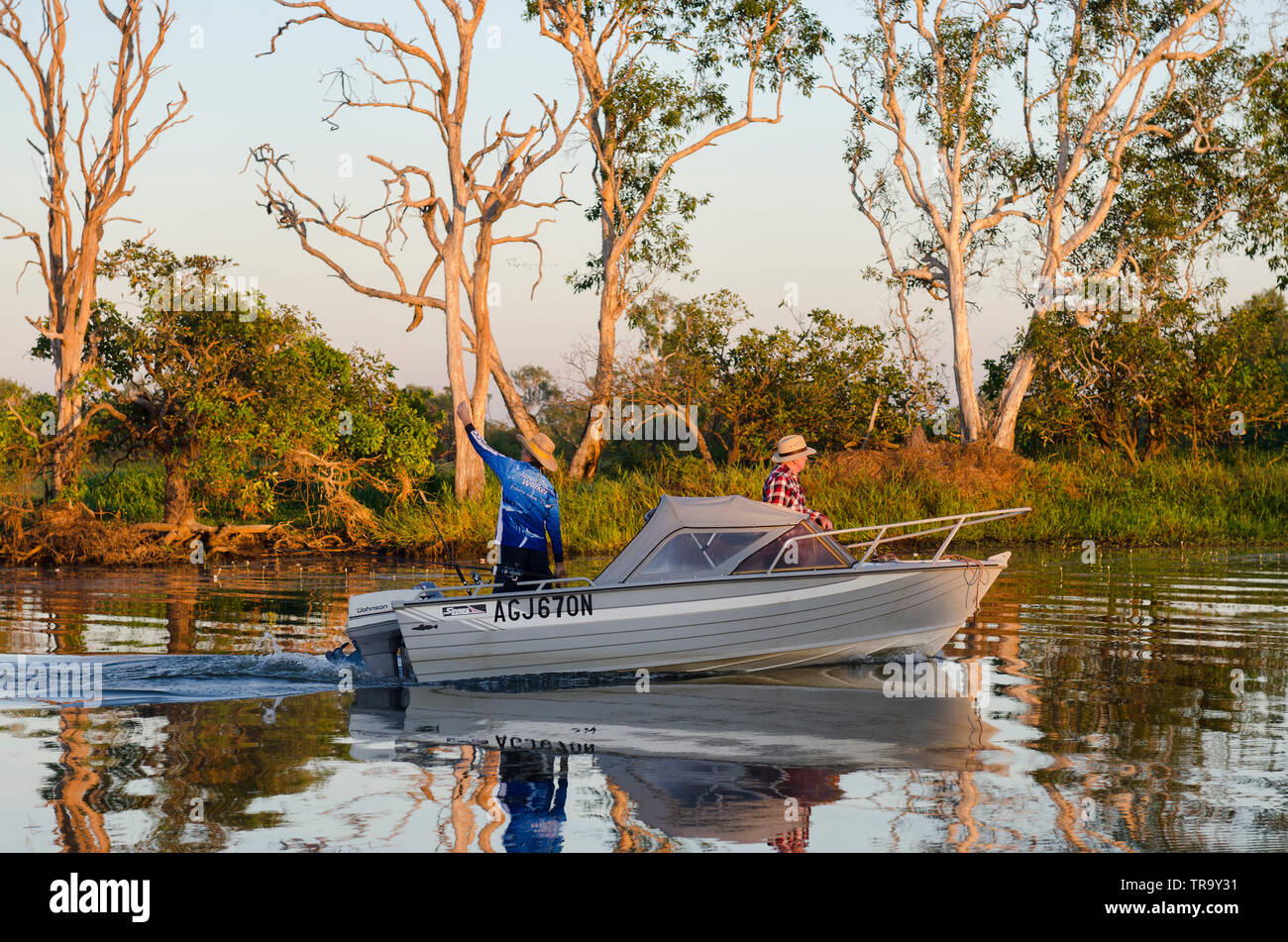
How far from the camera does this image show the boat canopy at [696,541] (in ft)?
36.6

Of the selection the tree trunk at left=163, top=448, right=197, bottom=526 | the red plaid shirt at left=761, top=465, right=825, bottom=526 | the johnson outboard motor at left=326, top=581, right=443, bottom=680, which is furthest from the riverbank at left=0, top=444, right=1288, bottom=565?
the johnson outboard motor at left=326, top=581, right=443, bottom=680

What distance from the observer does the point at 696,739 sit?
29.1 ft

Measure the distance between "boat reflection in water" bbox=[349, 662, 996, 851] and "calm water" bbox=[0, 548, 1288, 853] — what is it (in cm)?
3

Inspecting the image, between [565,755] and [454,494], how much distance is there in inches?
827

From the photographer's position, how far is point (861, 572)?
11.2 m

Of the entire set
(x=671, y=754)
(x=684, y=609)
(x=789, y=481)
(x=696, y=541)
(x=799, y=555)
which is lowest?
(x=671, y=754)

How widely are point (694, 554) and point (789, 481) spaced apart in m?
1.40

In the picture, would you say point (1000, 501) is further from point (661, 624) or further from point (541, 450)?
point (541, 450)

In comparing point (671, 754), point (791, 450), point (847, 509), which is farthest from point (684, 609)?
point (847, 509)

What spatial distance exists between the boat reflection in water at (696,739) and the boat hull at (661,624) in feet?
0.75

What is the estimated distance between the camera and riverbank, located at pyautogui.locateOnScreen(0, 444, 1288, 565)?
24.6 meters

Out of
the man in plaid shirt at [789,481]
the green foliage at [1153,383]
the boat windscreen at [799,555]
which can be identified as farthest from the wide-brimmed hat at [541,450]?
the green foliage at [1153,383]
